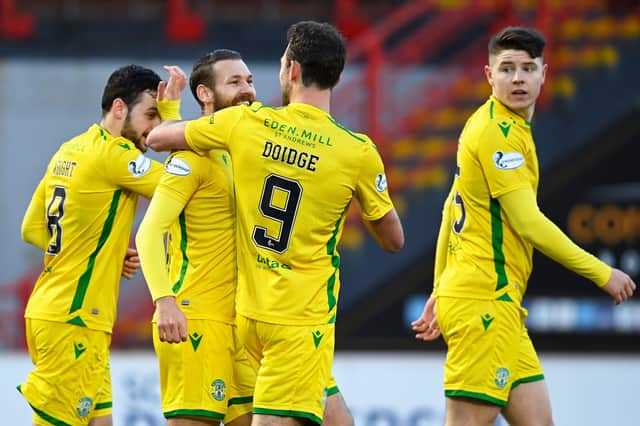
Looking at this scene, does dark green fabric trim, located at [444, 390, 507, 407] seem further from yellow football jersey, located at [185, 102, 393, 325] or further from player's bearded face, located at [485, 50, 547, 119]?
player's bearded face, located at [485, 50, 547, 119]

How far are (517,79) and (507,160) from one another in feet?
1.39

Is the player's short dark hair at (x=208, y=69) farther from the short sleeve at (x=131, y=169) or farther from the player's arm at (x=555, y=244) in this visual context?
the player's arm at (x=555, y=244)

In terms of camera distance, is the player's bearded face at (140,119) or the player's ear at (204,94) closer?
Result: the player's ear at (204,94)

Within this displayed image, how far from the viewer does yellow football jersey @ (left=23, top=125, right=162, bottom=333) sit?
230 inches

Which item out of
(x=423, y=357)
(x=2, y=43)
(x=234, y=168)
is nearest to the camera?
(x=234, y=168)

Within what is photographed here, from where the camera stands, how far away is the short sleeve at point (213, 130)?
4844mm

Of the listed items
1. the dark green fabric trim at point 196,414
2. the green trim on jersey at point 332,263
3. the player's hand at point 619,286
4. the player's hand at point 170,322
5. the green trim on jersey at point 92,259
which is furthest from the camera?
the green trim on jersey at point 92,259

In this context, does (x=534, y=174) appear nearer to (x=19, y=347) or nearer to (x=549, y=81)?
(x=549, y=81)

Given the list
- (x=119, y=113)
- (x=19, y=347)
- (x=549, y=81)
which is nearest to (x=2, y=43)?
(x=19, y=347)

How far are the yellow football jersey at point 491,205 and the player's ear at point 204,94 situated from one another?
117cm

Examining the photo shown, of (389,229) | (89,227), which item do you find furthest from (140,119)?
(389,229)

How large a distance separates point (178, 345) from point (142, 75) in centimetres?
142

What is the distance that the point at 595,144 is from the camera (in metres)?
9.74

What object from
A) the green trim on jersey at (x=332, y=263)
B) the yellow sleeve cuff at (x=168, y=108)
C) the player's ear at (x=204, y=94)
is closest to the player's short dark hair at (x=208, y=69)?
the player's ear at (x=204, y=94)
